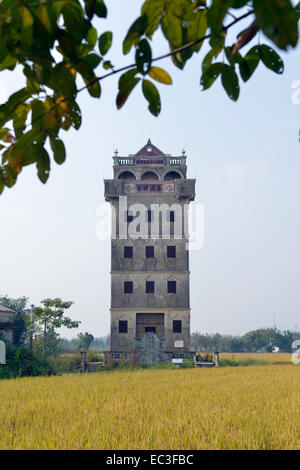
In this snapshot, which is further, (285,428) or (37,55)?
(285,428)

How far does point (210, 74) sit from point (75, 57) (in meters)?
0.65

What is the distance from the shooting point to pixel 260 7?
1.18m

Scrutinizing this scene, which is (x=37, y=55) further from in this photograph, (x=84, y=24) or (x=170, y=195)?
(x=170, y=195)

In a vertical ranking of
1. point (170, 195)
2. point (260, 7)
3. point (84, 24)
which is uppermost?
point (170, 195)

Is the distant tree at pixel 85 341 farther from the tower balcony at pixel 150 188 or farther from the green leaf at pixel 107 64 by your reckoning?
the green leaf at pixel 107 64

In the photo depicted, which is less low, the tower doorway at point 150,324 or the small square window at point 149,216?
the small square window at point 149,216

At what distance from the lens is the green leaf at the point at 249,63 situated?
2.12 meters

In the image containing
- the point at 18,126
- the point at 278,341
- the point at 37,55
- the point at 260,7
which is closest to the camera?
the point at 260,7

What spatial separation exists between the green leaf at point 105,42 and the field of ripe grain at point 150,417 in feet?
20.1

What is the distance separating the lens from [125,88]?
2.06 m

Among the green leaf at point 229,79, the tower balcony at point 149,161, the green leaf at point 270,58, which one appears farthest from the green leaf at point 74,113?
the tower balcony at point 149,161
